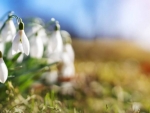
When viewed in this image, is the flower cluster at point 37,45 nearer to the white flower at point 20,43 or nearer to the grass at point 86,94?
the white flower at point 20,43

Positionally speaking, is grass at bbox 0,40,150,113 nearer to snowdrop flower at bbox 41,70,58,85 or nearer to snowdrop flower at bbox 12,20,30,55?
snowdrop flower at bbox 41,70,58,85

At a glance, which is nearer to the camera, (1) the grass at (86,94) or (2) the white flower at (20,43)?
(2) the white flower at (20,43)

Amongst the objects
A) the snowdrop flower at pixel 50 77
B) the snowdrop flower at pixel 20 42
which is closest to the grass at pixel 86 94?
the snowdrop flower at pixel 50 77

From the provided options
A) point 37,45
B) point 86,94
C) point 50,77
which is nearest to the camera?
point 37,45

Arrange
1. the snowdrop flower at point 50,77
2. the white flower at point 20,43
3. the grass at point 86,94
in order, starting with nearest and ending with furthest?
the white flower at point 20,43 → the grass at point 86,94 → the snowdrop flower at point 50,77

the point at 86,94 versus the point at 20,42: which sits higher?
the point at 20,42

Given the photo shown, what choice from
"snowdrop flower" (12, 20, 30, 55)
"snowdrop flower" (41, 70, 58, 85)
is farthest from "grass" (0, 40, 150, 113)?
"snowdrop flower" (12, 20, 30, 55)

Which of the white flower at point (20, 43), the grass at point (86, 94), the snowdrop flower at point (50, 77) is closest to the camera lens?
the white flower at point (20, 43)

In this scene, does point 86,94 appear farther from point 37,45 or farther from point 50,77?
point 37,45

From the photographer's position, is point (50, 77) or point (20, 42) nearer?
point (20, 42)

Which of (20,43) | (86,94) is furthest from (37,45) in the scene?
(86,94)

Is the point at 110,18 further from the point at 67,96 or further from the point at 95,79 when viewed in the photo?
the point at 67,96
